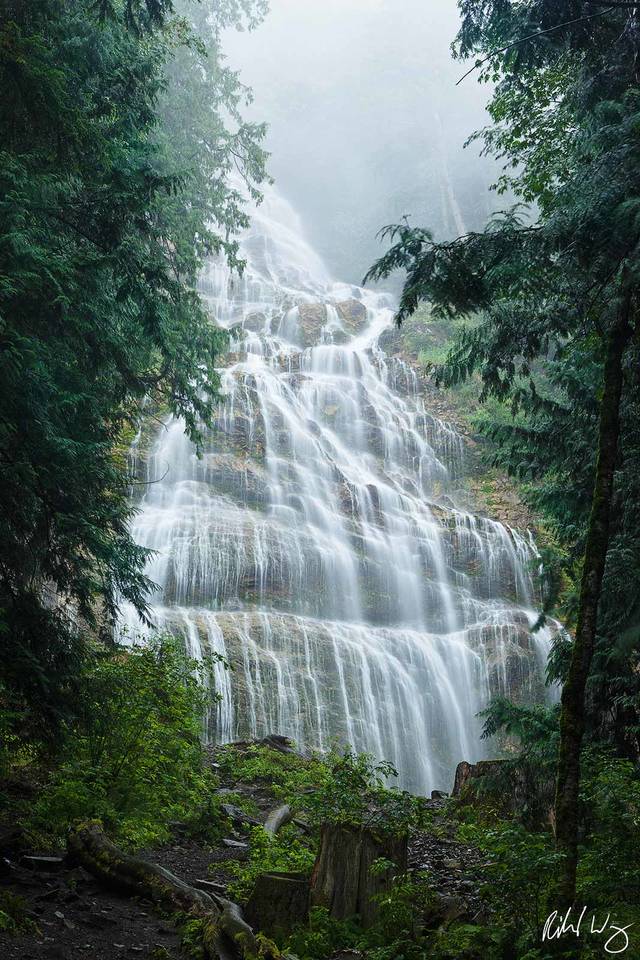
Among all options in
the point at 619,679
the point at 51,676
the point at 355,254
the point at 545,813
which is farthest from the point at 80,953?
the point at 355,254

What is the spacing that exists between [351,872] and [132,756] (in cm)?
253

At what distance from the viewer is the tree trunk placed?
4.00 m

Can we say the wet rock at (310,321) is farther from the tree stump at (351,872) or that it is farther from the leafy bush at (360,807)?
the tree stump at (351,872)

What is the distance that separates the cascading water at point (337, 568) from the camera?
54.2ft

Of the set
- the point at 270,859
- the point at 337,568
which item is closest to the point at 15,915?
the point at 270,859

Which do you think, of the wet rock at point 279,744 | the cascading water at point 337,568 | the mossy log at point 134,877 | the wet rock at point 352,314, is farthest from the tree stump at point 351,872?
the wet rock at point 352,314

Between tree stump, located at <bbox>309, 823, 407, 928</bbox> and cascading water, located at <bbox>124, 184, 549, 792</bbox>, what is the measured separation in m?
7.12

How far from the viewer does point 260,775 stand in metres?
11.0

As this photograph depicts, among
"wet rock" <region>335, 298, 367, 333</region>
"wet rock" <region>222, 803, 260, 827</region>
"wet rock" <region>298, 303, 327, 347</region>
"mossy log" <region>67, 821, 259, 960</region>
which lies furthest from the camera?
"wet rock" <region>335, 298, 367, 333</region>

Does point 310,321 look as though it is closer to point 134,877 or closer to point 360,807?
point 360,807

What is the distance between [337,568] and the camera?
67.0 feet

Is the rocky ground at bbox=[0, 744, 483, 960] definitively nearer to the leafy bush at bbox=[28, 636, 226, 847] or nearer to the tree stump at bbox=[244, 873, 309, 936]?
the leafy bush at bbox=[28, 636, 226, 847]

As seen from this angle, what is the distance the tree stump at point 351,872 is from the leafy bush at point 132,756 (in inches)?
63.9

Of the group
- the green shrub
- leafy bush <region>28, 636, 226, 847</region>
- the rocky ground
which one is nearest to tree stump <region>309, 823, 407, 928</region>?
the rocky ground
